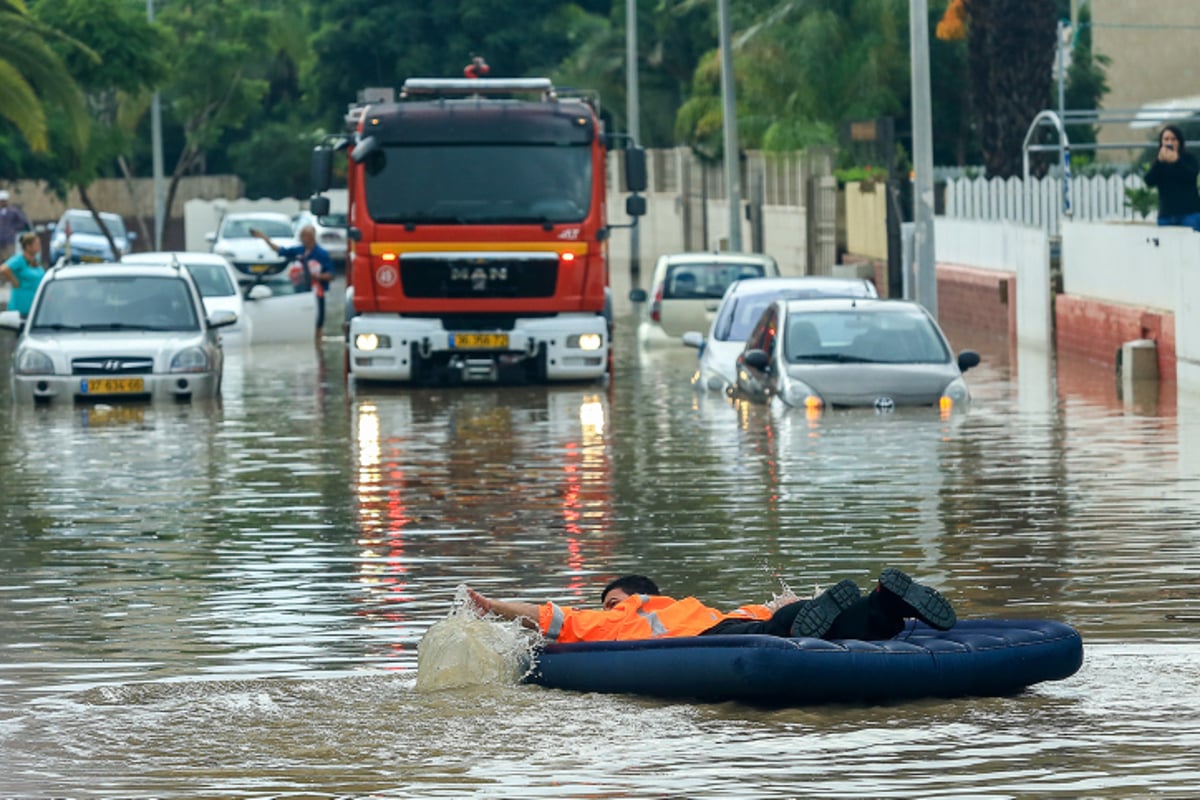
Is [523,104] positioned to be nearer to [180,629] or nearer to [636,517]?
[636,517]

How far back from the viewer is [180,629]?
41.5 feet

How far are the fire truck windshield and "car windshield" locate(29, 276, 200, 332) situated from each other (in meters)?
2.22

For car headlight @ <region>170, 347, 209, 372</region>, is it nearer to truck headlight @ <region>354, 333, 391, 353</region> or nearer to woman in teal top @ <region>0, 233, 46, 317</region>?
truck headlight @ <region>354, 333, 391, 353</region>

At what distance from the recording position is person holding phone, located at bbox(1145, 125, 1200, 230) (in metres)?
26.8

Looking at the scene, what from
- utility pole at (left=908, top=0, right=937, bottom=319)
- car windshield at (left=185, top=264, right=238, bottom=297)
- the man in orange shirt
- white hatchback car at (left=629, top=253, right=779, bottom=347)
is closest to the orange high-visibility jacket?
the man in orange shirt

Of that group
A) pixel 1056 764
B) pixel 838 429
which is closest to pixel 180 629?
pixel 1056 764

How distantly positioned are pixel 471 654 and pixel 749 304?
1828 centimetres

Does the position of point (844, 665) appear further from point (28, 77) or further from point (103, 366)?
point (28, 77)

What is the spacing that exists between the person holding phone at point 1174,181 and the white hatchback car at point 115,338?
9457 millimetres

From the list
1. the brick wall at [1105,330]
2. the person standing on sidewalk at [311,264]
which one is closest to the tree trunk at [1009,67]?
the brick wall at [1105,330]

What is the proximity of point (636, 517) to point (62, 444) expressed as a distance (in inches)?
318

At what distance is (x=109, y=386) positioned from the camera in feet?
89.5

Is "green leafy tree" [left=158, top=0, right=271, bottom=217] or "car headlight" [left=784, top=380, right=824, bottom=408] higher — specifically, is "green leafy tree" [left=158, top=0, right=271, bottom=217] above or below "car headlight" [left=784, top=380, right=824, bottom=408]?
above

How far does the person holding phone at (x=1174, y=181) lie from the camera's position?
26.8 meters
